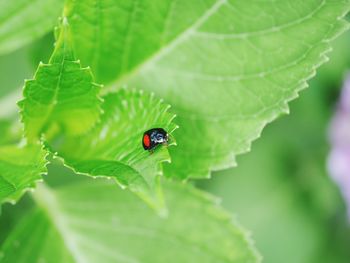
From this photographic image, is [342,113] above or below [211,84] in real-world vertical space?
above

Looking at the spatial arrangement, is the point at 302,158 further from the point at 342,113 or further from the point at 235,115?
the point at 235,115

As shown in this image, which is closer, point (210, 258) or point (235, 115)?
point (235, 115)

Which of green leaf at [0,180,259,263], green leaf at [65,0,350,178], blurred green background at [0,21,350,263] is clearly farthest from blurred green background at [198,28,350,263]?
green leaf at [65,0,350,178]

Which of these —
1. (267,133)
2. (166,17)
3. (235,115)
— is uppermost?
(267,133)

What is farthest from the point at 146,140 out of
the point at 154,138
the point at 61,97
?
the point at 61,97

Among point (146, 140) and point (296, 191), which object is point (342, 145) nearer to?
point (296, 191)

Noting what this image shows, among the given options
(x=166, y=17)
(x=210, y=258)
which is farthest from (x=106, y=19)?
(x=210, y=258)

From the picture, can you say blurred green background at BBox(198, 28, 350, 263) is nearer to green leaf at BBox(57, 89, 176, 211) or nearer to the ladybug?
green leaf at BBox(57, 89, 176, 211)
